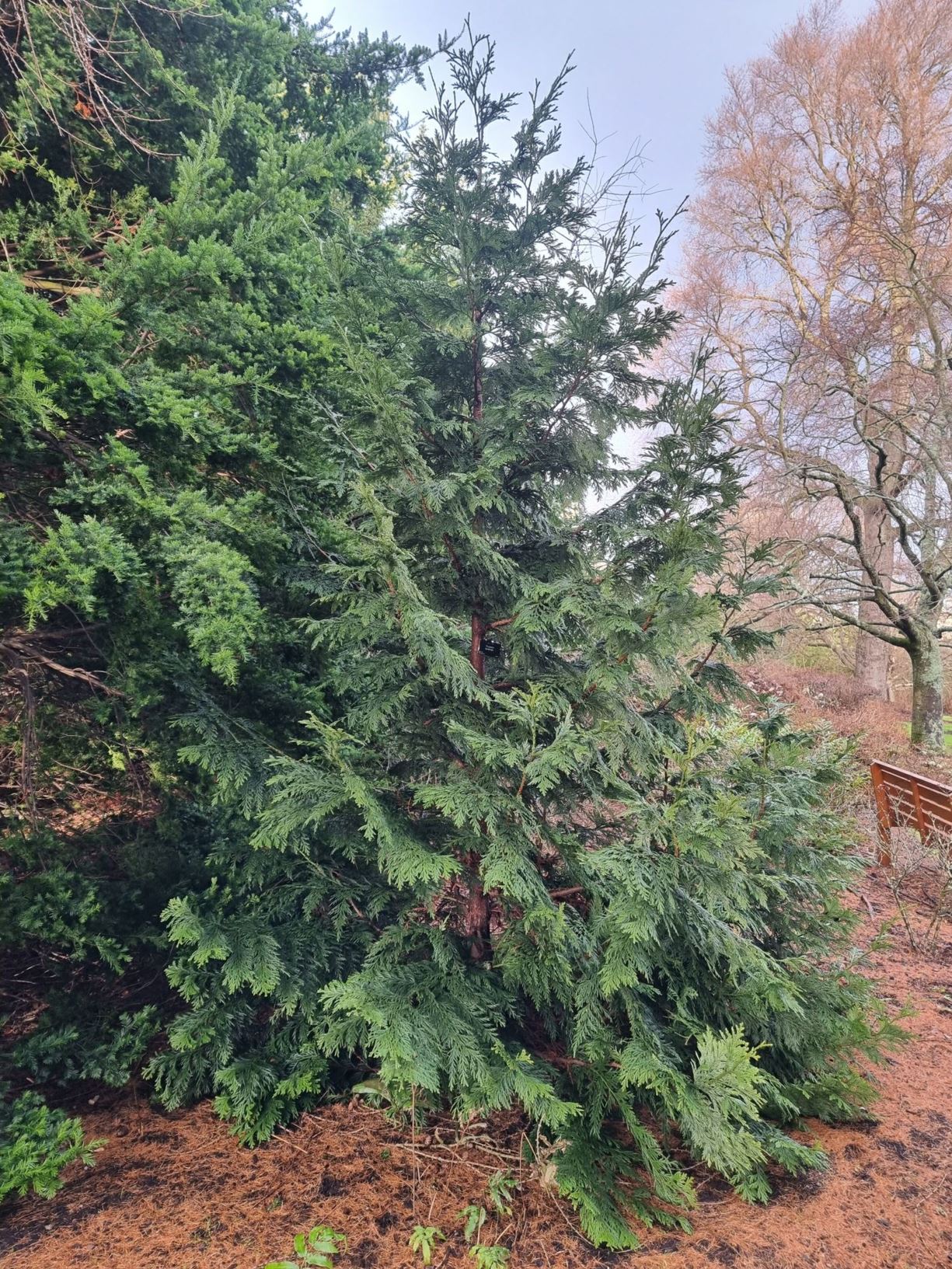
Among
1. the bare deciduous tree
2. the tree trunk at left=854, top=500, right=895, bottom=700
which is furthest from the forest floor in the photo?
the tree trunk at left=854, top=500, right=895, bottom=700

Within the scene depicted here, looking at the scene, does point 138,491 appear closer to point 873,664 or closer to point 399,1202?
point 399,1202

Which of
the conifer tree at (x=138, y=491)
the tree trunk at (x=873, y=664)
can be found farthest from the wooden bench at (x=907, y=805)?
the tree trunk at (x=873, y=664)

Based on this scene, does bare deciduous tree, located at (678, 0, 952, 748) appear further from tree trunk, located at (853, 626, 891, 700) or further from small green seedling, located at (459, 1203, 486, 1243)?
small green seedling, located at (459, 1203, 486, 1243)

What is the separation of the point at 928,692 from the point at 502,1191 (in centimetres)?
875

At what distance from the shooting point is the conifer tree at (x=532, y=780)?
6.77ft

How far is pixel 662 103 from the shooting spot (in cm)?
752

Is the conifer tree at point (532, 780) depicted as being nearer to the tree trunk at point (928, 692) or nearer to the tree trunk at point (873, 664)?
the tree trunk at point (928, 692)

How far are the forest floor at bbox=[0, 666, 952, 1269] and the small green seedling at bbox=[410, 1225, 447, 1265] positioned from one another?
0.9 inches

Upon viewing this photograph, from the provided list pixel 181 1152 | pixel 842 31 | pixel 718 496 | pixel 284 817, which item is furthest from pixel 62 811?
pixel 842 31

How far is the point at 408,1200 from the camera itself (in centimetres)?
214

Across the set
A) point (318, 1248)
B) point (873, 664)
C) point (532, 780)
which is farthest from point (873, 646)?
point (318, 1248)

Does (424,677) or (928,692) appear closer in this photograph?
(424,677)

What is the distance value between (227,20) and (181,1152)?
20.7 feet

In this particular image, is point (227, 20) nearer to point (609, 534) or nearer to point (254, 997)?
point (609, 534)
